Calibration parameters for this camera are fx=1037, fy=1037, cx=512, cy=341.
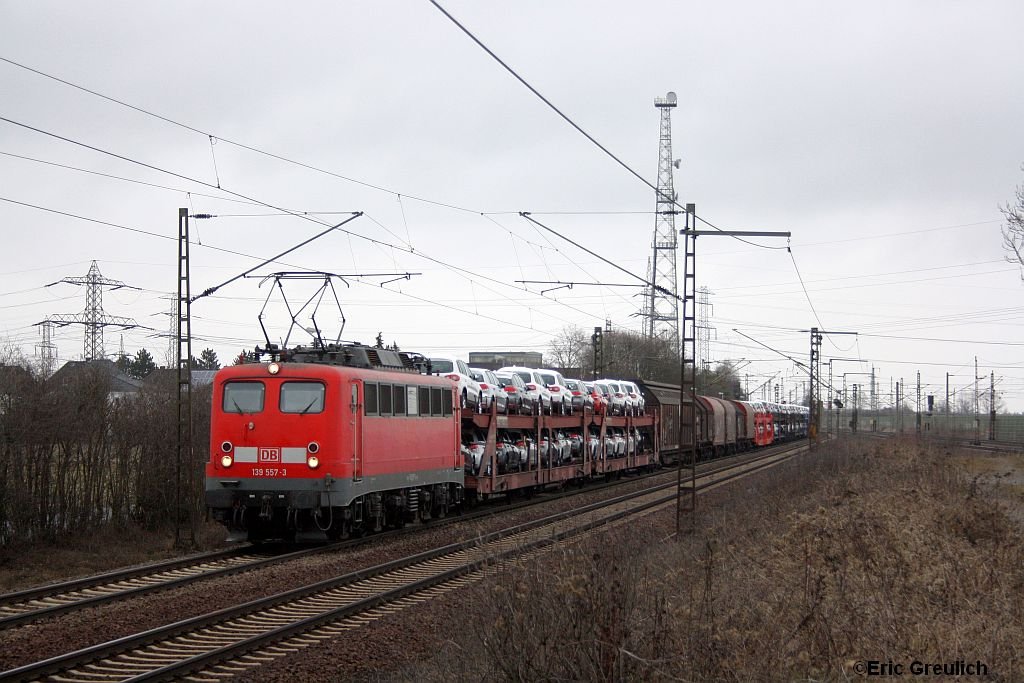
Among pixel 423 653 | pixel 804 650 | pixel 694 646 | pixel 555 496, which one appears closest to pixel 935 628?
pixel 804 650

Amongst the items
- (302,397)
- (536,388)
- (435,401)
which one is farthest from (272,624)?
(536,388)

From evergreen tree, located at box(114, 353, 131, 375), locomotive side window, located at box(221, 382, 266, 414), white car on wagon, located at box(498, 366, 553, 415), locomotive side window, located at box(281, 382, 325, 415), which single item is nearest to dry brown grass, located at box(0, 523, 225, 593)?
locomotive side window, located at box(221, 382, 266, 414)

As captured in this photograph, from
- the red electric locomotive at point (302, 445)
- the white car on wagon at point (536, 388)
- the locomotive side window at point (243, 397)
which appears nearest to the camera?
the red electric locomotive at point (302, 445)

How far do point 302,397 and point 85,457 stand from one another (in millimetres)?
5260

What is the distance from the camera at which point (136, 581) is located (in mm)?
14445

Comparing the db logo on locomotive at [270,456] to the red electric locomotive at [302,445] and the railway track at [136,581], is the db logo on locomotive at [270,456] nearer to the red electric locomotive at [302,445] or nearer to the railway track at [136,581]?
the red electric locomotive at [302,445]

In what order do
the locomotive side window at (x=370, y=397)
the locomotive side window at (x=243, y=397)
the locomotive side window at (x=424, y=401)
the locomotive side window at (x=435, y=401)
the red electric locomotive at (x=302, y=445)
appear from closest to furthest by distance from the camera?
the red electric locomotive at (x=302, y=445)
the locomotive side window at (x=243, y=397)
the locomotive side window at (x=370, y=397)
the locomotive side window at (x=424, y=401)
the locomotive side window at (x=435, y=401)

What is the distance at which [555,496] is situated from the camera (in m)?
29.1

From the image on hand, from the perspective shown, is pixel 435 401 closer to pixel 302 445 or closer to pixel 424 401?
pixel 424 401

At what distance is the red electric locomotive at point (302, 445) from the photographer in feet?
56.7

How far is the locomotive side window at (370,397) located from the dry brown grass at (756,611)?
639 cm

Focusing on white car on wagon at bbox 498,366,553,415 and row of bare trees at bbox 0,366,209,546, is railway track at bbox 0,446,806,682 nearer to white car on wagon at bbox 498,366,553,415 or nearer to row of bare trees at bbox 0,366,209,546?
row of bare trees at bbox 0,366,209,546

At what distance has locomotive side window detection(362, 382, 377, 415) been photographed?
18.4 m

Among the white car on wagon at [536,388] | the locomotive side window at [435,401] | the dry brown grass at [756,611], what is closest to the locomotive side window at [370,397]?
the locomotive side window at [435,401]
